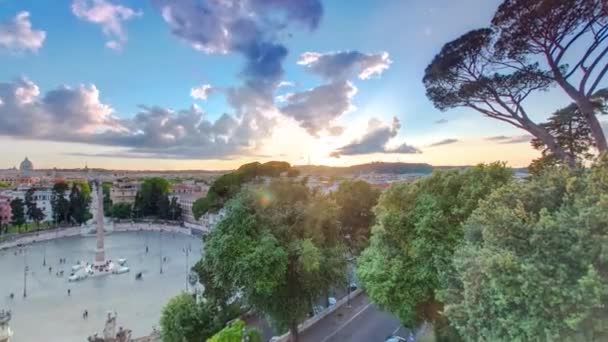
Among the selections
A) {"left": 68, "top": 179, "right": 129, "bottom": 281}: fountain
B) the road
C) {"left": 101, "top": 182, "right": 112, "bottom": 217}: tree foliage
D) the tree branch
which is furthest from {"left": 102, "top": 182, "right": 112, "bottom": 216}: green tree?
the tree branch

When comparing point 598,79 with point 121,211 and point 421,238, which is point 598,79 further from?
point 121,211

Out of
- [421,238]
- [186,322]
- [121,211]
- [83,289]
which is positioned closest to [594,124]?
[421,238]

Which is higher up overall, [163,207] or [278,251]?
[278,251]

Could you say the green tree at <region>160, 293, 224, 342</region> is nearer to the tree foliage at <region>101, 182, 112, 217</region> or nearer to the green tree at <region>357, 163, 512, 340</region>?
the green tree at <region>357, 163, 512, 340</region>

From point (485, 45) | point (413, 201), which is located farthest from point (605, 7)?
point (413, 201)

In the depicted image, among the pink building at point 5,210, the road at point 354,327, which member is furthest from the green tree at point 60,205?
the road at point 354,327

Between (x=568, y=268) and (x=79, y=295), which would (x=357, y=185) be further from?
(x=79, y=295)

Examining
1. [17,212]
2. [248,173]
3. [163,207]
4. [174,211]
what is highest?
[248,173]
